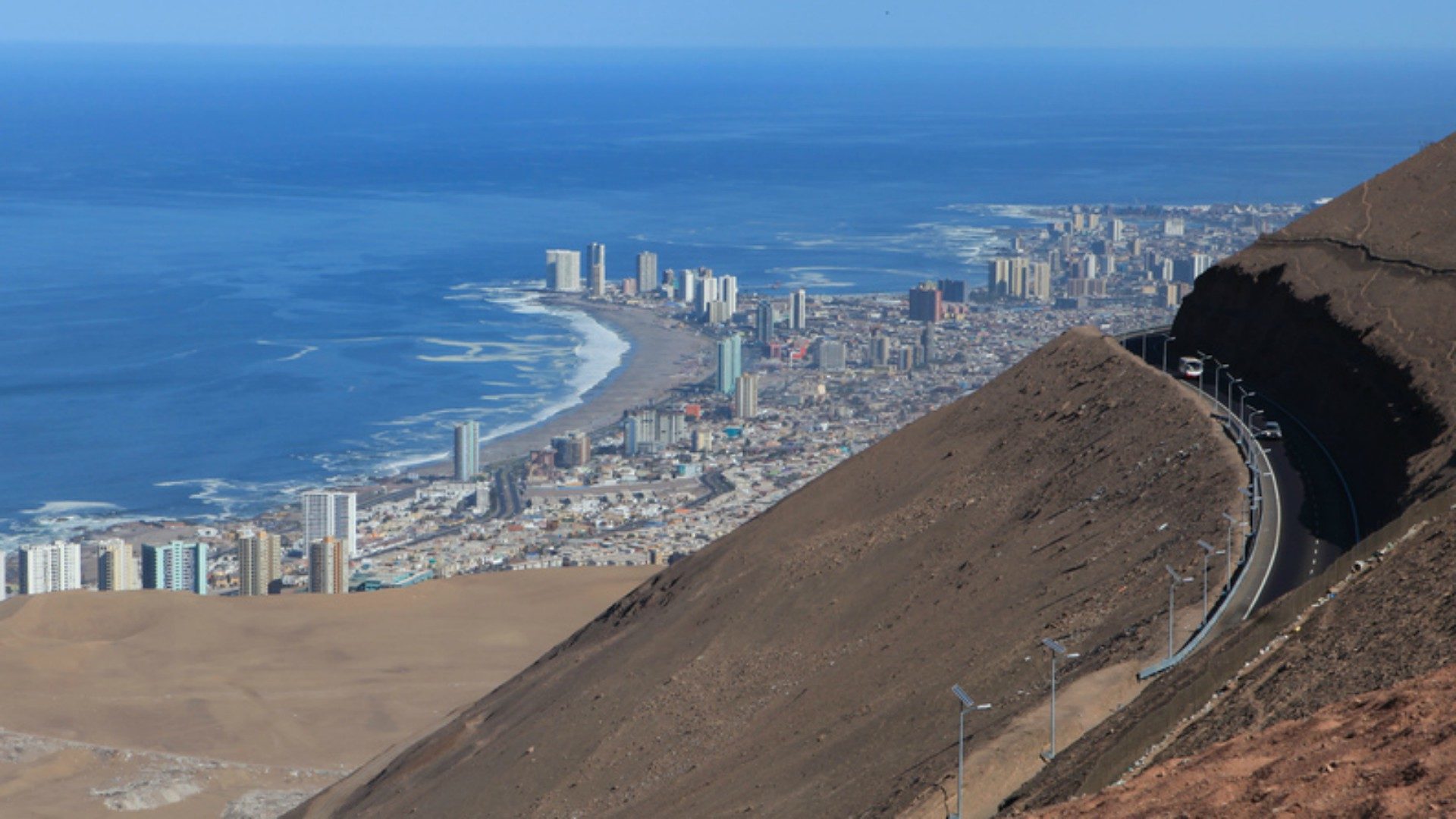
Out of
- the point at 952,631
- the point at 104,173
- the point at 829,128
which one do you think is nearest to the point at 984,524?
the point at 952,631

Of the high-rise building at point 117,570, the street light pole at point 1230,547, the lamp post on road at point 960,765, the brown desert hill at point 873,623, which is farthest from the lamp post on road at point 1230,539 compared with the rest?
the high-rise building at point 117,570

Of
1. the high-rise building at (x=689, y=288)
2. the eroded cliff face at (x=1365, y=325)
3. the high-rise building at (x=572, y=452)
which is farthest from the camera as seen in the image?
the high-rise building at (x=689, y=288)

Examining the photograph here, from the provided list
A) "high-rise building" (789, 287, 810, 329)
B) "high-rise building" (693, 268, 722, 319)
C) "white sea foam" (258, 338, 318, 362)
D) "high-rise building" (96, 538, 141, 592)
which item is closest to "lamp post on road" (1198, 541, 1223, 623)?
"high-rise building" (96, 538, 141, 592)

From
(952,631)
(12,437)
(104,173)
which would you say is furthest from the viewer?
(104,173)

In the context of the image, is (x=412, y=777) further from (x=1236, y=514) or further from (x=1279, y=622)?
(x=1279, y=622)

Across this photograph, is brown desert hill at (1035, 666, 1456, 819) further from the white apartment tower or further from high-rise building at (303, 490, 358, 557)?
the white apartment tower

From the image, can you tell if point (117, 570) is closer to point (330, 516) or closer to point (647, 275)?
point (330, 516)

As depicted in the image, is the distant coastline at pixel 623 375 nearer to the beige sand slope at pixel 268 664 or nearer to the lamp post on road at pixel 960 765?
the beige sand slope at pixel 268 664
